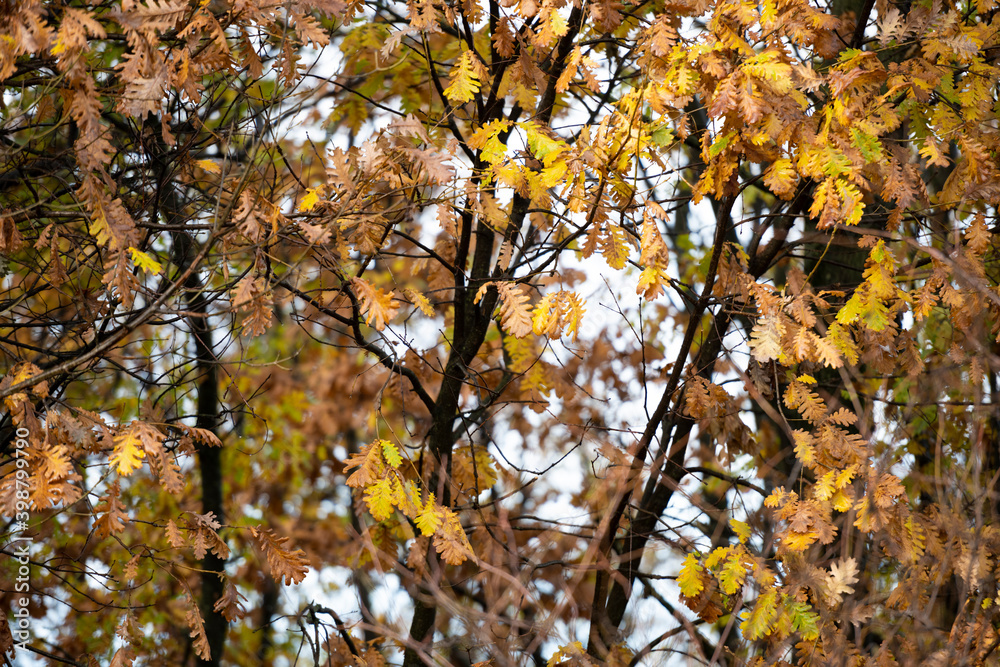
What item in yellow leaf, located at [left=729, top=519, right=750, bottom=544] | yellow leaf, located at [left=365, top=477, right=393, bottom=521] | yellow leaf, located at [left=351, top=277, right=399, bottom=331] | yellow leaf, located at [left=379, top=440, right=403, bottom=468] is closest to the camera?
yellow leaf, located at [left=351, top=277, right=399, bottom=331]

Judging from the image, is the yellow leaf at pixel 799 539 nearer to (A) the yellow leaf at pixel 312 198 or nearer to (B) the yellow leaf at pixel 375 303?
(B) the yellow leaf at pixel 375 303

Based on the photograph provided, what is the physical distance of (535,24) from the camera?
4105 mm

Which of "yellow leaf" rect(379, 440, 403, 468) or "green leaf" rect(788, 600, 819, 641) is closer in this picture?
"green leaf" rect(788, 600, 819, 641)

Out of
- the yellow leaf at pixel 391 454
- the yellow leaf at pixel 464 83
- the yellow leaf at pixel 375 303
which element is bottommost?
the yellow leaf at pixel 391 454

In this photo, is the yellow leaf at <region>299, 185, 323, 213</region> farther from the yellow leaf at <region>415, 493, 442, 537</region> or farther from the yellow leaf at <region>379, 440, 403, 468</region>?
the yellow leaf at <region>415, 493, 442, 537</region>

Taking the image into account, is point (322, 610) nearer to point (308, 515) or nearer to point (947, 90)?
point (947, 90)

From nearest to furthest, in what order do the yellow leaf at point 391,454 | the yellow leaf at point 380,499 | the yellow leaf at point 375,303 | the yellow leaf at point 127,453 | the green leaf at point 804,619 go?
the yellow leaf at point 127,453, the yellow leaf at point 375,303, the green leaf at point 804,619, the yellow leaf at point 380,499, the yellow leaf at point 391,454

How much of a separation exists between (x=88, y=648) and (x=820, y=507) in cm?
772

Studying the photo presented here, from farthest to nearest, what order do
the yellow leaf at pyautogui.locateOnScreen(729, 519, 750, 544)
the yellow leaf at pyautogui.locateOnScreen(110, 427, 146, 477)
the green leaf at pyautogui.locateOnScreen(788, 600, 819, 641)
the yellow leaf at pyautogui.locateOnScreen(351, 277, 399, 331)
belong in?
the yellow leaf at pyautogui.locateOnScreen(729, 519, 750, 544) → the green leaf at pyautogui.locateOnScreen(788, 600, 819, 641) → the yellow leaf at pyautogui.locateOnScreen(351, 277, 399, 331) → the yellow leaf at pyautogui.locateOnScreen(110, 427, 146, 477)

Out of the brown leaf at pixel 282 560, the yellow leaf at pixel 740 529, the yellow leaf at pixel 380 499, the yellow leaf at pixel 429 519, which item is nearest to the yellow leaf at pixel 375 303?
the yellow leaf at pixel 380 499

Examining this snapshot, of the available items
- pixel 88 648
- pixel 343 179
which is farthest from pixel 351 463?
pixel 88 648

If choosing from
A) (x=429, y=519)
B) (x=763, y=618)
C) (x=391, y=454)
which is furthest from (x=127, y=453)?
(x=763, y=618)

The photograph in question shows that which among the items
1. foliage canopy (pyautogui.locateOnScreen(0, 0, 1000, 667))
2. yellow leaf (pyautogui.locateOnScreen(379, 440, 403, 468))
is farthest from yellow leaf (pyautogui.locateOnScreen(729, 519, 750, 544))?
yellow leaf (pyautogui.locateOnScreen(379, 440, 403, 468))

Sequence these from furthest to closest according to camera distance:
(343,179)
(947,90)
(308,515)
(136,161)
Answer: (308,515) → (136,161) → (947,90) → (343,179)
